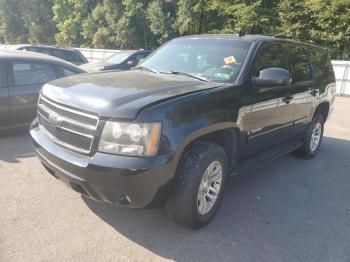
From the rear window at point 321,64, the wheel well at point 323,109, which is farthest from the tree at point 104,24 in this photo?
the wheel well at point 323,109

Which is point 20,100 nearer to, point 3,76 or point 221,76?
point 3,76

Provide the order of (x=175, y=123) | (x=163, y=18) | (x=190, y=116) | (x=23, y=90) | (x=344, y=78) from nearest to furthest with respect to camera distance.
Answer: (x=175, y=123) → (x=190, y=116) → (x=23, y=90) → (x=344, y=78) → (x=163, y=18)

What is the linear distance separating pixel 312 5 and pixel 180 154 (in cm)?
1909

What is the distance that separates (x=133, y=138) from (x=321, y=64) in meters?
4.33

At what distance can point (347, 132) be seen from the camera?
8539 mm

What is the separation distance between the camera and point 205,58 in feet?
14.6

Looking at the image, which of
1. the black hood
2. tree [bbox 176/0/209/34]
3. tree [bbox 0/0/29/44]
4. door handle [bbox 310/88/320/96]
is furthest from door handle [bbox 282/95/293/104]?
tree [bbox 0/0/29/44]

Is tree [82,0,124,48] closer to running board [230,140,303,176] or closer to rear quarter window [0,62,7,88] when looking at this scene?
rear quarter window [0,62,7,88]

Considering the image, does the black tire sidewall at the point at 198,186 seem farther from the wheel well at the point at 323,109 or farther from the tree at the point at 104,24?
the tree at the point at 104,24

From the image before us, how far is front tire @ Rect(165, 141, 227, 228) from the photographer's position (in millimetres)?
3391

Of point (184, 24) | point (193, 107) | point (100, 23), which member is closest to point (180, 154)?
point (193, 107)

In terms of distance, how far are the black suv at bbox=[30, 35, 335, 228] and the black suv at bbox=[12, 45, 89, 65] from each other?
815 centimetres

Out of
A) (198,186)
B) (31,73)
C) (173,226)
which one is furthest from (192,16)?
(198,186)

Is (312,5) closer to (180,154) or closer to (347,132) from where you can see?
(347,132)
